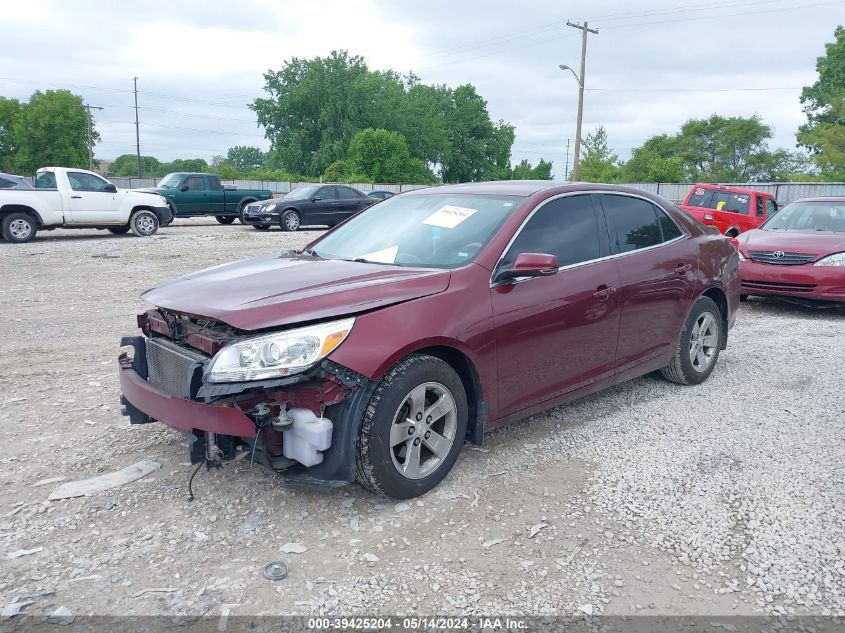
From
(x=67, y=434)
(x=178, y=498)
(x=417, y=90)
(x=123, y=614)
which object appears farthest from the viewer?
(x=417, y=90)

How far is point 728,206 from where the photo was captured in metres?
15.7

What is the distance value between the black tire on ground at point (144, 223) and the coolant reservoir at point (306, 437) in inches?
619

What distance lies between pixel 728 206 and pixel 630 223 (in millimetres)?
12225

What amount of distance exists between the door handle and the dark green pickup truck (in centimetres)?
1852

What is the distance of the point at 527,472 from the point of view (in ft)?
12.8

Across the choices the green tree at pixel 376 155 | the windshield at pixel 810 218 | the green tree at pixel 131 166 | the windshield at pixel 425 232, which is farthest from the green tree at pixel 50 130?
the windshield at pixel 425 232

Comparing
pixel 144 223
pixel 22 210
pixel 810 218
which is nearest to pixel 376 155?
pixel 144 223

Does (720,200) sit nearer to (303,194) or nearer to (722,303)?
(722,303)

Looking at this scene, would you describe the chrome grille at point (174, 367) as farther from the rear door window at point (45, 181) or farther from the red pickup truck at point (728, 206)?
the rear door window at point (45, 181)

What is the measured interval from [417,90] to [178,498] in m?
78.8

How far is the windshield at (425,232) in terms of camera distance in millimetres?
4051

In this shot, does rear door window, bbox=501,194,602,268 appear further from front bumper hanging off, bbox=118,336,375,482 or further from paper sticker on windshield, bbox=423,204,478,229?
front bumper hanging off, bbox=118,336,375,482

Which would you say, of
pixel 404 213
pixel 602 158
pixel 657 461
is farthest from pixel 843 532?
pixel 602 158

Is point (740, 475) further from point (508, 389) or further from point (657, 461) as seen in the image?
point (508, 389)
